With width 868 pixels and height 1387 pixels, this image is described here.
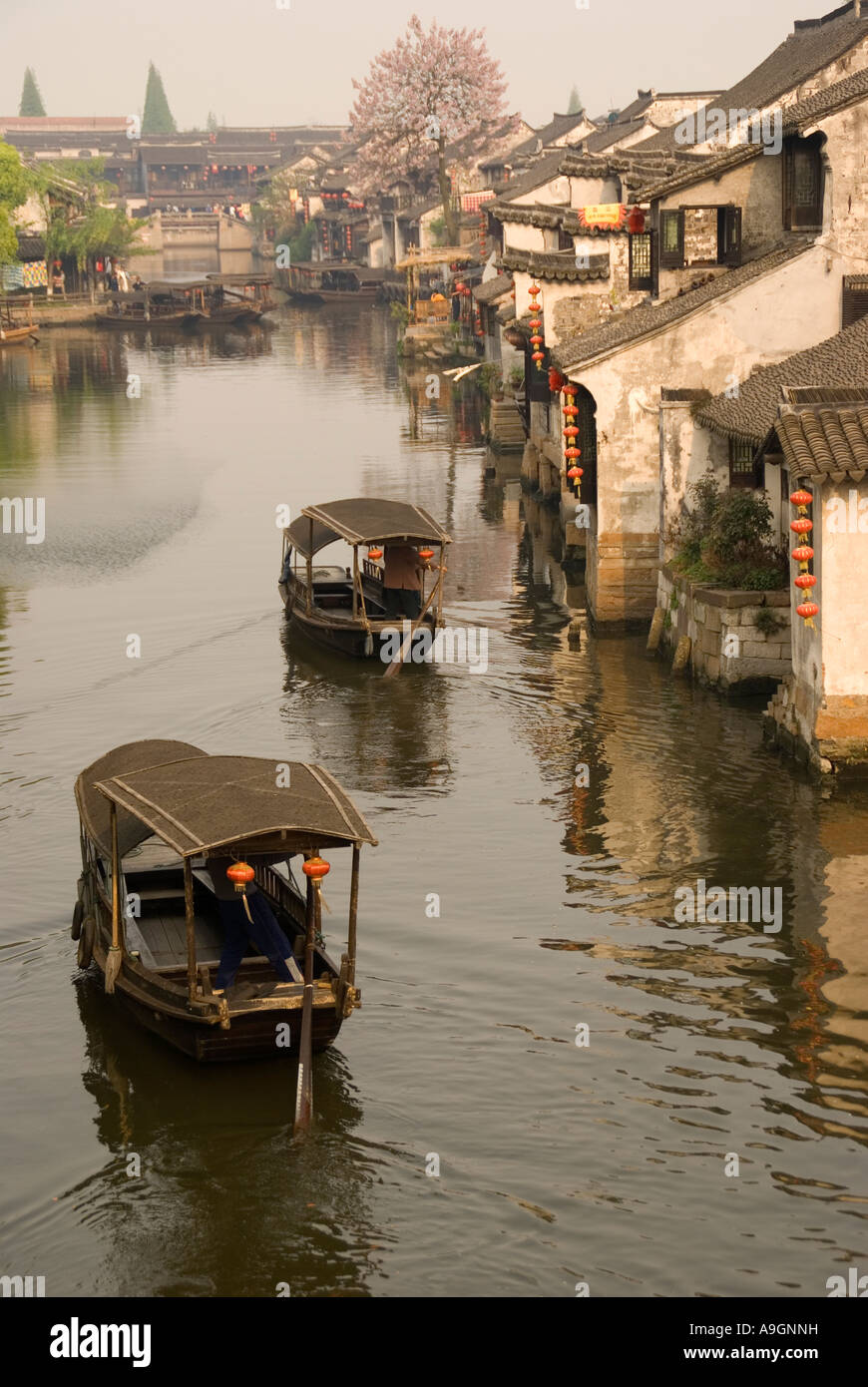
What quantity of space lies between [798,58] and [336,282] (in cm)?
7809

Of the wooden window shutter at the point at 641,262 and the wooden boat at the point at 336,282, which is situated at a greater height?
the wooden boat at the point at 336,282

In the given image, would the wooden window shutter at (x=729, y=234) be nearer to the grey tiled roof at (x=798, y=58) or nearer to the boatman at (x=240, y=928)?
the grey tiled roof at (x=798, y=58)

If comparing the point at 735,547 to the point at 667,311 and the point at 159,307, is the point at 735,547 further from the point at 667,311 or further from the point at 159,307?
the point at 159,307

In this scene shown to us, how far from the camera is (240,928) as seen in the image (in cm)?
1623

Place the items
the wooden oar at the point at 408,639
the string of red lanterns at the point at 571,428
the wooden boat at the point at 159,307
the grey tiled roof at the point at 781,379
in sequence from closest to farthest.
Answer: the grey tiled roof at the point at 781,379
the wooden oar at the point at 408,639
the string of red lanterns at the point at 571,428
the wooden boat at the point at 159,307

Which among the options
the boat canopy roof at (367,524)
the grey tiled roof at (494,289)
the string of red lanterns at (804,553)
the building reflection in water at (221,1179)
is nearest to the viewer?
the building reflection in water at (221,1179)

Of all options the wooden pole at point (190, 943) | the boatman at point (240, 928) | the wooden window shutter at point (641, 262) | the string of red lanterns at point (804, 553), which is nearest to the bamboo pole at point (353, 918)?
the boatman at point (240, 928)

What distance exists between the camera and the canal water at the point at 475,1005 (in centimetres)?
A: 1368

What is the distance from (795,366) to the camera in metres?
27.8

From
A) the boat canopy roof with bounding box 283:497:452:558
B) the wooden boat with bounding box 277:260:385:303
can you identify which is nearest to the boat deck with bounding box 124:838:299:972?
the boat canopy roof with bounding box 283:497:452:558

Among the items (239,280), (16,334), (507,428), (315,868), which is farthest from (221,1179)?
(239,280)

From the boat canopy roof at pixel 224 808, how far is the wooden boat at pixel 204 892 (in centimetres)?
2

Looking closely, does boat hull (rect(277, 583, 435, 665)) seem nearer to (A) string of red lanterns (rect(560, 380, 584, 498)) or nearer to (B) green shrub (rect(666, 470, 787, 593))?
(A) string of red lanterns (rect(560, 380, 584, 498))
